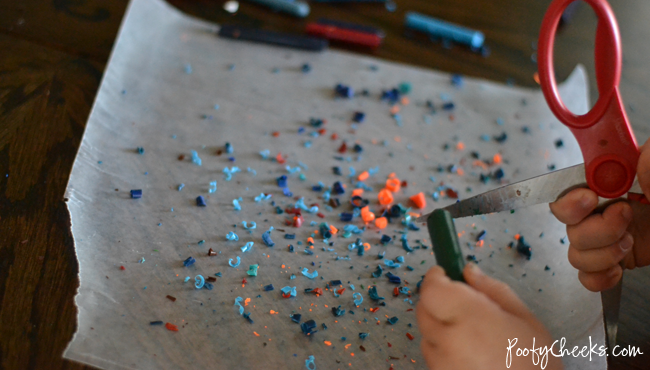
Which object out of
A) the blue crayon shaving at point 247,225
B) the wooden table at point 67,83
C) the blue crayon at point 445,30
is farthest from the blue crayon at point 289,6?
the blue crayon shaving at point 247,225

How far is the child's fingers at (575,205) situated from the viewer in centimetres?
56

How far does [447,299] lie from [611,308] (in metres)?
0.29

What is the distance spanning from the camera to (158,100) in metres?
0.79

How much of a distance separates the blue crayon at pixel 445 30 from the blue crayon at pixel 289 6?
21 cm

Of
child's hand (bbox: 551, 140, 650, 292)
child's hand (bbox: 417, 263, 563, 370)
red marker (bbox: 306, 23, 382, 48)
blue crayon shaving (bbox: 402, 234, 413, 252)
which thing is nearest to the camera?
child's hand (bbox: 417, 263, 563, 370)

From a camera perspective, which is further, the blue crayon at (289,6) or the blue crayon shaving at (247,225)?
the blue crayon at (289,6)

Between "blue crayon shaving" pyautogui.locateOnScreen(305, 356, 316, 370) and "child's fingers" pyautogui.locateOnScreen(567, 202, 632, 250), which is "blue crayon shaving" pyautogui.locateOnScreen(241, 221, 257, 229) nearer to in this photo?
"blue crayon shaving" pyautogui.locateOnScreen(305, 356, 316, 370)

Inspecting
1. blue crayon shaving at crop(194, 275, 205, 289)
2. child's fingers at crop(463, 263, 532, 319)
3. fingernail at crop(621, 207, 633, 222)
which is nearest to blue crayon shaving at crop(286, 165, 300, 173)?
blue crayon shaving at crop(194, 275, 205, 289)

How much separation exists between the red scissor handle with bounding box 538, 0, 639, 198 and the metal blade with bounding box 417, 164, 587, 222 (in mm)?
20

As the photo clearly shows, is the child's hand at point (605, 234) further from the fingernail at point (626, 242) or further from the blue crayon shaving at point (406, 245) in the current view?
the blue crayon shaving at point (406, 245)

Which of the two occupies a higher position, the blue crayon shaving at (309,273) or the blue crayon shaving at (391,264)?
the blue crayon shaving at (391,264)

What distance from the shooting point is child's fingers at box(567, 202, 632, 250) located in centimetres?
57

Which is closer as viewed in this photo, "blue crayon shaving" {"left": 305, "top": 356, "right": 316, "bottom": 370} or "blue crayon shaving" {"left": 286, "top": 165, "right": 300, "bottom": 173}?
"blue crayon shaving" {"left": 305, "top": 356, "right": 316, "bottom": 370}

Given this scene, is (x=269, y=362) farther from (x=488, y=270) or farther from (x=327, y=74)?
(x=327, y=74)
